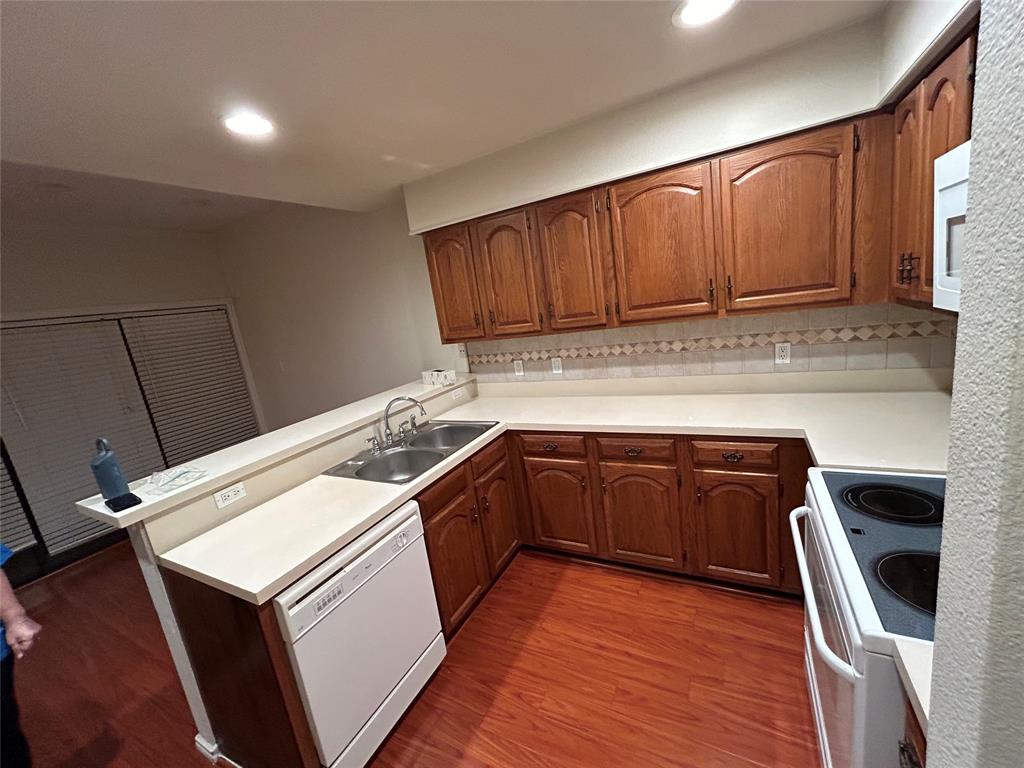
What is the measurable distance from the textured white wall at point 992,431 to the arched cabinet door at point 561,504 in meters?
1.86

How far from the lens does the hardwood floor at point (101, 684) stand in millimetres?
1713

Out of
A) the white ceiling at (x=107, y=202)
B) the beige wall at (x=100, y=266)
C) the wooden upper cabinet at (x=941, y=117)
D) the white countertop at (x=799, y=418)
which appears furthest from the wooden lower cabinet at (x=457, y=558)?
the beige wall at (x=100, y=266)

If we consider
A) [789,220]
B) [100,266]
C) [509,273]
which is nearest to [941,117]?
[789,220]

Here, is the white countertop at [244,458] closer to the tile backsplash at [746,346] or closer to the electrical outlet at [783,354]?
the tile backsplash at [746,346]

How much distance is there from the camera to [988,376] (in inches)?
13.9

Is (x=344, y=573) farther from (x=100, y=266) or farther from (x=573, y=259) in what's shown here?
(x=100, y=266)

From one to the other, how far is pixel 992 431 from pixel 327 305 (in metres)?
4.01

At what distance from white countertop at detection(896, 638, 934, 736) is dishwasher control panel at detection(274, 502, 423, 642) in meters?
1.42

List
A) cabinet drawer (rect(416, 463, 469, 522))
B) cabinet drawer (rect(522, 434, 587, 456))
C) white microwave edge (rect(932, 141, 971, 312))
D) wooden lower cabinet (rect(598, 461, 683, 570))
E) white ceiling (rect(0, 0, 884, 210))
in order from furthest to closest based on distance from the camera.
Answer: cabinet drawer (rect(522, 434, 587, 456))
wooden lower cabinet (rect(598, 461, 683, 570))
cabinet drawer (rect(416, 463, 469, 522))
white ceiling (rect(0, 0, 884, 210))
white microwave edge (rect(932, 141, 971, 312))

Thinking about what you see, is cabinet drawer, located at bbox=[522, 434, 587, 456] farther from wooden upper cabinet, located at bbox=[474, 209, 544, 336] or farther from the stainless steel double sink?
wooden upper cabinet, located at bbox=[474, 209, 544, 336]

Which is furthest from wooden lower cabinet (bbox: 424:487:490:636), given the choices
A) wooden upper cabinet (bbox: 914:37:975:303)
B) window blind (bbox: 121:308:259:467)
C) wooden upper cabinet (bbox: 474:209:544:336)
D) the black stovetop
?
window blind (bbox: 121:308:259:467)

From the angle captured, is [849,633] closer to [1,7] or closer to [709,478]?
[709,478]

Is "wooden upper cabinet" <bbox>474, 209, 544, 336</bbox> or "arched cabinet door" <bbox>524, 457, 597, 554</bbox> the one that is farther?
"wooden upper cabinet" <bbox>474, 209, 544, 336</bbox>

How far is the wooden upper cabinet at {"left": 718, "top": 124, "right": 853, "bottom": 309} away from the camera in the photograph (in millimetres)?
1734
